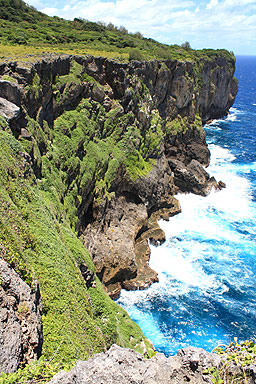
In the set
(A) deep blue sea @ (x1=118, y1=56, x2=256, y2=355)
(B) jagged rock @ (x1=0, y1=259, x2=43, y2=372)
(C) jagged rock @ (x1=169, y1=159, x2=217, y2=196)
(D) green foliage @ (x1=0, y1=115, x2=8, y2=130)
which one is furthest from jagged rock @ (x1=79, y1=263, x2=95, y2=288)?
(C) jagged rock @ (x1=169, y1=159, x2=217, y2=196)

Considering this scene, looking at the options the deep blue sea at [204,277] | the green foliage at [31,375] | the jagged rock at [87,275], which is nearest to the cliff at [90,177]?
the jagged rock at [87,275]

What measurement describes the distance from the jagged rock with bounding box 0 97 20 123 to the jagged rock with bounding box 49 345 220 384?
724 inches

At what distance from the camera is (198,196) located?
52.0 m

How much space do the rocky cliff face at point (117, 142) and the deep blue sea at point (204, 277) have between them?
2.24 meters

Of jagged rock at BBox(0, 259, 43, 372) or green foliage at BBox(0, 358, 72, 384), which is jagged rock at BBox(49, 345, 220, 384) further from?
jagged rock at BBox(0, 259, 43, 372)

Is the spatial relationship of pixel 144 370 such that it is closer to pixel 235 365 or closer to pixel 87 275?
pixel 235 365

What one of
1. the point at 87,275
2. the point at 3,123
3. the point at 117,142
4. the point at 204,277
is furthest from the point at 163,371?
the point at 117,142

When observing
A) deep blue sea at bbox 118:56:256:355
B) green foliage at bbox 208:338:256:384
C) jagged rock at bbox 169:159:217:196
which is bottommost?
deep blue sea at bbox 118:56:256:355

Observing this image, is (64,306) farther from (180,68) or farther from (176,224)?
(180,68)

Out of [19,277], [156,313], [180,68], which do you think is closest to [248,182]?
[180,68]

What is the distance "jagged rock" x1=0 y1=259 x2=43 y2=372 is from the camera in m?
8.33

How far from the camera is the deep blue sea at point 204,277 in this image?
28766mm

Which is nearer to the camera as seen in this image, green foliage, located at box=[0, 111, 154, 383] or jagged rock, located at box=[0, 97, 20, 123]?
green foliage, located at box=[0, 111, 154, 383]

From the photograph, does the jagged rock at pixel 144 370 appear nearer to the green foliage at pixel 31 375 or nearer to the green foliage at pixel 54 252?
the green foliage at pixel 31 375
